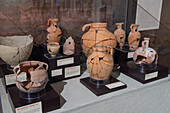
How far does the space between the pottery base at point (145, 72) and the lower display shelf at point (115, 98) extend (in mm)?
29

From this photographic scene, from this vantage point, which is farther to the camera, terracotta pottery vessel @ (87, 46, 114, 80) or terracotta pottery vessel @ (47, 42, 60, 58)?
terracotta pottery vessel @ (47, 42, 60, 58)

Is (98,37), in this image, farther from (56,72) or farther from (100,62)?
(56,72)

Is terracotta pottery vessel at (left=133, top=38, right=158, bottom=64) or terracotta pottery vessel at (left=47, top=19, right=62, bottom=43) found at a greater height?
terracotta pottery vessel at (left=47, top=19, right=62, bottom=43)

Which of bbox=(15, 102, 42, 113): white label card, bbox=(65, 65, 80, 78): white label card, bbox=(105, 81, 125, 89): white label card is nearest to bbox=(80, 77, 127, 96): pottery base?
bbox=(105, 81, 125, 89): white label card

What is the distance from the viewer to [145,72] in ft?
3.92

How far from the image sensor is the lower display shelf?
977 mm

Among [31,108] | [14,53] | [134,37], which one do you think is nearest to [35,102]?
[31,108]

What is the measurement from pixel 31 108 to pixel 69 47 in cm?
53

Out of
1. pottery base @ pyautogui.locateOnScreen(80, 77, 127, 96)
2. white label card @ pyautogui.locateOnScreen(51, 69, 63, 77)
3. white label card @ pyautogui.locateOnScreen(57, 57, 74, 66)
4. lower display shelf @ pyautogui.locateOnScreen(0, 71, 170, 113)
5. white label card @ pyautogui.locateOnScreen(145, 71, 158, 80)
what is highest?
white label card @ pyautogui.locateOnScreen(57, 57, 74, 66)

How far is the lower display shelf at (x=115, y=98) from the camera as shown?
0.98 metres

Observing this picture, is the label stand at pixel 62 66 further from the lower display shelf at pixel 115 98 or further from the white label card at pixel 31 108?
the white label card at pixel 31 108

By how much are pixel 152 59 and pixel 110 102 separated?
0.42 m

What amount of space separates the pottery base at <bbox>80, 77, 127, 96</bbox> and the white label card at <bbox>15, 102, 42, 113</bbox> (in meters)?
0.33

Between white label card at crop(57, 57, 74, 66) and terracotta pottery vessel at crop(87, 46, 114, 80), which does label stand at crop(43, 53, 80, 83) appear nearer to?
white label card at crop(57, 57, 74, 66)
